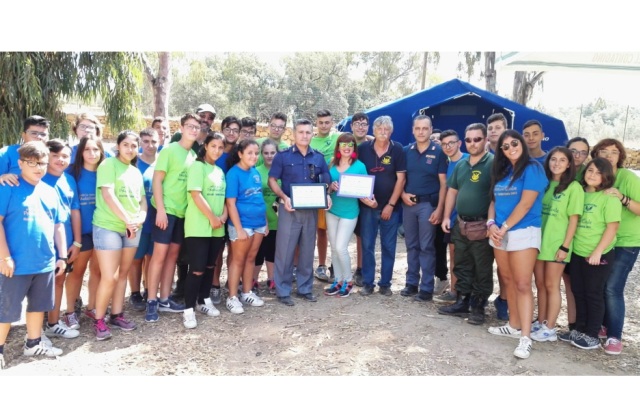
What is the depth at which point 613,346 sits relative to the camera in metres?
3.93

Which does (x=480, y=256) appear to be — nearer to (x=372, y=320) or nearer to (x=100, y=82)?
(x=372, y=320)

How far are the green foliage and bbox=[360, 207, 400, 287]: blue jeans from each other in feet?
16.2

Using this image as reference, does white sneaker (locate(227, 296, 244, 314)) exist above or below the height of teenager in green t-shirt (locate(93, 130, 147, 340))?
below

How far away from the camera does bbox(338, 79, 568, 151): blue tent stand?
855 centimetres

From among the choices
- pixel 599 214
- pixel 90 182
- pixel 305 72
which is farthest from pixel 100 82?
pixel 305 72

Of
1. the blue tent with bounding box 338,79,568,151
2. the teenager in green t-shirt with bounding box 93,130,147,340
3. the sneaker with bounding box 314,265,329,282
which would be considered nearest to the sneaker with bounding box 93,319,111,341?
the teenager in green t-shirt with bounding box 93,130,147,340

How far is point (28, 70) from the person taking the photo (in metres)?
6.31

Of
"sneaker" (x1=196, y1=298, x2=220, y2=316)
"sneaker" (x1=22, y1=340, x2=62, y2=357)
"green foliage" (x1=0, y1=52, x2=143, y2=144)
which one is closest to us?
"sneaker" (x1=22, y1=340, x2=62, y2=357)

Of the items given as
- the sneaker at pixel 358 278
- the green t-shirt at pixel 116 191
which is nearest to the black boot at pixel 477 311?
the sneaker at pixel 358 278

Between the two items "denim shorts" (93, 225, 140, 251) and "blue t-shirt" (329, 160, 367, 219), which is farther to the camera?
"blue t-shirt" (329, 160, 367, 219)

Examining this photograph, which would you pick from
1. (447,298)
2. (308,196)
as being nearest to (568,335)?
(447,298)

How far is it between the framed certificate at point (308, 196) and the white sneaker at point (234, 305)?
3.58 ft

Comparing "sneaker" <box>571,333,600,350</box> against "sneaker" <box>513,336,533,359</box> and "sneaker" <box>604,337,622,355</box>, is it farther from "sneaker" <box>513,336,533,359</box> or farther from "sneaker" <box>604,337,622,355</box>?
"sneaker" <box>513,336,533,359</box>

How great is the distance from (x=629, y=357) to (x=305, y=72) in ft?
86.9
